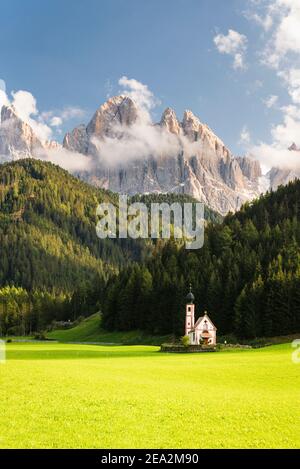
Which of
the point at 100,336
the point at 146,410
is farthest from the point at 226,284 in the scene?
the point at 146,410

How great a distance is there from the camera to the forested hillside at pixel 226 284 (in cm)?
10356

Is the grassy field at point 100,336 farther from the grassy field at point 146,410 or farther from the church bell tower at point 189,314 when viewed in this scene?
the grassy field at point 146,410

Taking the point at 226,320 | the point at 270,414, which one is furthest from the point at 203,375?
the point at 226,320

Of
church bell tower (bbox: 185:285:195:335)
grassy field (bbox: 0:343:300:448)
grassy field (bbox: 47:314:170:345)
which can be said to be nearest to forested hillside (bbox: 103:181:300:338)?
grassy field (bbox: 47:314:170:345)

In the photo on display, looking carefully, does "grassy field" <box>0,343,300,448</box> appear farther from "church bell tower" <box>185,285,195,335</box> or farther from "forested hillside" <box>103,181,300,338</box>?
"church bell tower" <box>185,285,195,335</box>

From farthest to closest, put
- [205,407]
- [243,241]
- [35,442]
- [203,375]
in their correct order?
[243,241], [203,375], [205,407], [35,442]

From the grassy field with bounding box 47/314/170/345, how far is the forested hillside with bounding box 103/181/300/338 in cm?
358

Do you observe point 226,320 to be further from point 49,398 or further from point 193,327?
point 49,398

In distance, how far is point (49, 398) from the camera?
2847cm

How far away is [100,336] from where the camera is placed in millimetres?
134125

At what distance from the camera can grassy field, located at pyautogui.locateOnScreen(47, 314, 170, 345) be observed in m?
118

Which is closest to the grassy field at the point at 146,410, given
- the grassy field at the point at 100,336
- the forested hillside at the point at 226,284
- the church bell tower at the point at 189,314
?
the forested hillside at the point at 226,284

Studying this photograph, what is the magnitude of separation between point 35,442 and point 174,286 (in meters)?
107

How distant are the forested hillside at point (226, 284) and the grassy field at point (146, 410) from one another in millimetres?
63970
